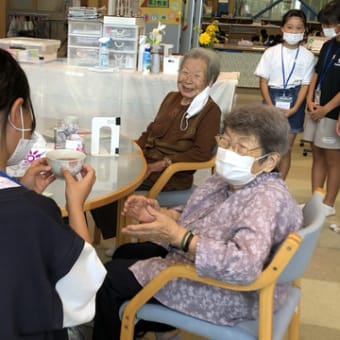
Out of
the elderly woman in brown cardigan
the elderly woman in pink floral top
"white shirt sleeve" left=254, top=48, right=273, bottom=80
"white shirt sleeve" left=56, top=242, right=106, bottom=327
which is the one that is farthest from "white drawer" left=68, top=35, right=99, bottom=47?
"white shirt sleeve" left=56, top=242, right=106, bottom=327

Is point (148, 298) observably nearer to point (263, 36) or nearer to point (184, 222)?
point (184, 222)

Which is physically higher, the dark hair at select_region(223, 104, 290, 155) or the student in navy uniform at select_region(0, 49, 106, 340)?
the dark hair at select_region(223, 104, 290, 155)

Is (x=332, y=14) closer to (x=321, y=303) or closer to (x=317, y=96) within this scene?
(x=317, y=96)

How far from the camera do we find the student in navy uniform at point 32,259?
2.97 ft

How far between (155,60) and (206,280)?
2.97 m

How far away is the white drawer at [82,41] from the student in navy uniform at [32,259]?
127 inches

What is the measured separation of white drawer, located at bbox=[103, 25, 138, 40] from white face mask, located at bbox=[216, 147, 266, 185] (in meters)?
2.78

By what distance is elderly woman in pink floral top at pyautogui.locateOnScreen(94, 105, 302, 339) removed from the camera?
1.37m

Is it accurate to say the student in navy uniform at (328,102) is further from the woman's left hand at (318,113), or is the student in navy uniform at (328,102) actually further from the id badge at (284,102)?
the id badge at (284,102)

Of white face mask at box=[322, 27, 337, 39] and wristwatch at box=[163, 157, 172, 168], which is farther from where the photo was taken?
white face mask at box=[322, 27, 337, 39]

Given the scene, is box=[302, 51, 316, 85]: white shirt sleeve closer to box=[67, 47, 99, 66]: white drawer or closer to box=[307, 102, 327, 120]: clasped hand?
box=[307, 102, 327, 120]: clasped hand

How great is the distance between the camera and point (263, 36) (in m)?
10.2

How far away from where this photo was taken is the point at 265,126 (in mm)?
1557

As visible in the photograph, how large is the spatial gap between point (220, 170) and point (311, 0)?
429 inches
